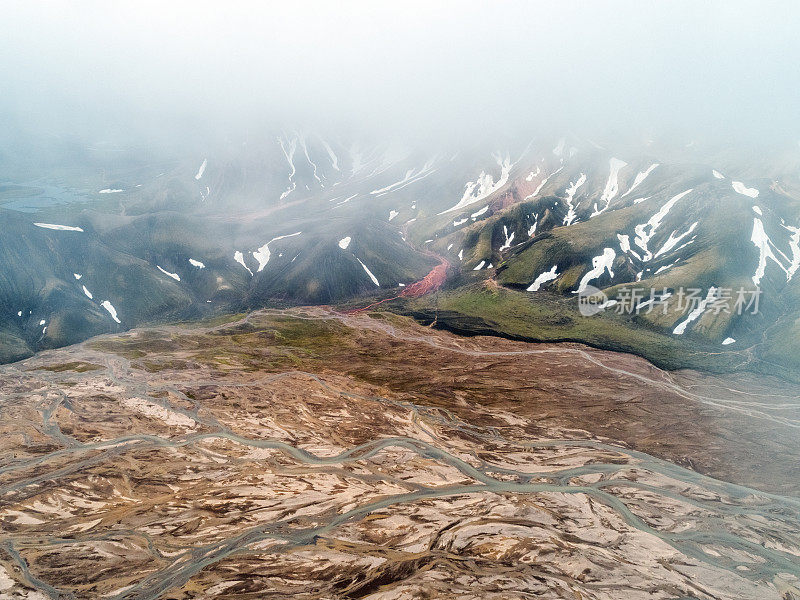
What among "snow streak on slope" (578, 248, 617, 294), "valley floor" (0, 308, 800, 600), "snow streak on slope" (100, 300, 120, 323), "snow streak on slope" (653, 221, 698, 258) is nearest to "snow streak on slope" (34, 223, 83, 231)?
"snow streak on slope" (100, 300, 120, 323)

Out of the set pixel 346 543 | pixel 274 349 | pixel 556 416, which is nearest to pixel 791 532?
pixel 556 416

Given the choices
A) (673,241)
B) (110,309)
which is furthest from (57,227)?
(673,241)

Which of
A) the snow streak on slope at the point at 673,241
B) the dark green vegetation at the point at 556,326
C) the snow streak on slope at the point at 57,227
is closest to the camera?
the dark green vegetation at the point at 556,326

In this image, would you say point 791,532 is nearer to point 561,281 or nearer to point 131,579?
point 131,579

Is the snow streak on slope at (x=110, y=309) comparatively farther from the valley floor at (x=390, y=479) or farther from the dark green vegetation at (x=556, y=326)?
the dark green vegetation at (x=556, y=326)

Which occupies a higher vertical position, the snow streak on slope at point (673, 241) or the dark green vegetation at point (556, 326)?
the snow streak on slope at point (673, 241)

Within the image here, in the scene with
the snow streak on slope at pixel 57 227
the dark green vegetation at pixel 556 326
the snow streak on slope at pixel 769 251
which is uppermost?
the snow streak on slope at pixel 57 227

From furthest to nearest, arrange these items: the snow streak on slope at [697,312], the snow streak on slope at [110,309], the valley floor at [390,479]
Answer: the snow streak on slope at [110,309] → the snow streak on slope at [697,312] → the valley floor at [390,479]

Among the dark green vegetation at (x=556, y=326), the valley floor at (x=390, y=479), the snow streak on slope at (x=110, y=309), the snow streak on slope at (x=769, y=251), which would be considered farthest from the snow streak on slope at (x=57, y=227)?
the snow streak on slope at (x=769, y=251)
